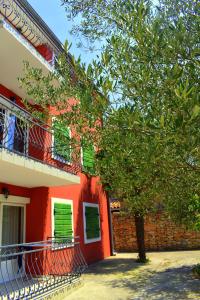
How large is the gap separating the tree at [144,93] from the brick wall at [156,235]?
14207 millimetres

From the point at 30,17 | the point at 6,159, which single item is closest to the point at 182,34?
the point at 6,159

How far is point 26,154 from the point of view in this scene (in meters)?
9.71

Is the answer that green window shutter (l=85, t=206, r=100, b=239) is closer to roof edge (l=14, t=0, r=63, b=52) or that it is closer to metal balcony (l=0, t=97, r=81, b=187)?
metal balcony (l=0, t=97, r=81, b=187)

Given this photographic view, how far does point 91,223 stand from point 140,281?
5.23 meters

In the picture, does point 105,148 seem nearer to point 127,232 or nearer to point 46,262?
point 46,262

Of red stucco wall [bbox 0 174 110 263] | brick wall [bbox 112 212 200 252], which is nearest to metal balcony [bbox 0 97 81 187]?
red stucco wall [bbox 0 174 110 263]

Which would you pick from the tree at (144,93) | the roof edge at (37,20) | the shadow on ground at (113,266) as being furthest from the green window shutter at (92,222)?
the tree at (144,93)

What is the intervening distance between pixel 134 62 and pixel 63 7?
7.76ft

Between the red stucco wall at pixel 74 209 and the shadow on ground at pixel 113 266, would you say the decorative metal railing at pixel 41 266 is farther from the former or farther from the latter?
the shadow on ground at pixel 113 266

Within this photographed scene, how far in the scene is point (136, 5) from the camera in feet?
15.4

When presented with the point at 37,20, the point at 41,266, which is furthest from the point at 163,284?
the point at 37,20

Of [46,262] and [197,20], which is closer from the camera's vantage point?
[197,20]

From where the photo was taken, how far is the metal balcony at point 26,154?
8577 millimetres

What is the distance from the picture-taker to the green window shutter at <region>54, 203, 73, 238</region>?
12.5 m
